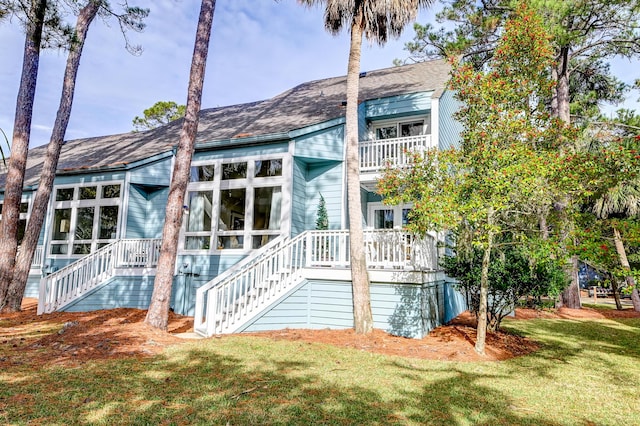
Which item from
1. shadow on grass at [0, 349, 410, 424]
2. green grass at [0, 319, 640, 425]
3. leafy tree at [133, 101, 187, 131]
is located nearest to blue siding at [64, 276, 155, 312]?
green grass at [0, 319, 640, 425]

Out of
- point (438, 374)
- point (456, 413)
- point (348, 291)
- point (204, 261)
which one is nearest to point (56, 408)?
point (456, 413)

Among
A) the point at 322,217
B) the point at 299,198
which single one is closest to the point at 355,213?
the point at 322,217

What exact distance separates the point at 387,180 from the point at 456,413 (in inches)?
169

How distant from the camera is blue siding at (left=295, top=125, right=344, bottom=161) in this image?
11.2 m

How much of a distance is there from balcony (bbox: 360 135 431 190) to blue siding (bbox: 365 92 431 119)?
1234 millimetres

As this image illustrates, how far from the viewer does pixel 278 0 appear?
1106 cm

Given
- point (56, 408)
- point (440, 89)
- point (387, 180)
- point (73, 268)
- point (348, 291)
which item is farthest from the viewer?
point (440, 89)

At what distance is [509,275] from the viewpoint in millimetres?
8086

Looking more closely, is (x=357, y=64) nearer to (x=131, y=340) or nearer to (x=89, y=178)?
(x=131, y=340)

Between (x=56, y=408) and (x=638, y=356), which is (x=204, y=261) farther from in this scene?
(x=638, y=356)

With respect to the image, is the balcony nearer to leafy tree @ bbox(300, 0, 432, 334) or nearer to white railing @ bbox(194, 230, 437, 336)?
leafy tree @ bbox(300, 0, 432, 334)

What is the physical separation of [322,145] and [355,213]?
3.71m

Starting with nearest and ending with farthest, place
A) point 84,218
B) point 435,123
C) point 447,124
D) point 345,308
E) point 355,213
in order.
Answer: point 355,213 < point 345,308 < point 435,123 < point 84,218 < point 447,124

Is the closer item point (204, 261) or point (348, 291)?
point (348, 291)
